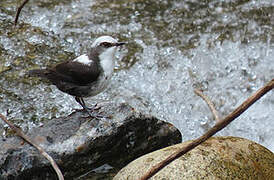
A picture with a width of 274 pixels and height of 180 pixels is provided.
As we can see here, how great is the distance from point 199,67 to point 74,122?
10.2 ft

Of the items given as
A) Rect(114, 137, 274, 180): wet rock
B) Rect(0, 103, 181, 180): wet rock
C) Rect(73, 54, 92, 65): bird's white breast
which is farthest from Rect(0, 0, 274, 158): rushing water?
Rect(114, 137, 274, 180): wet rock

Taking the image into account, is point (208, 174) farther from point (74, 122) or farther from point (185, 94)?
point (185, 94)

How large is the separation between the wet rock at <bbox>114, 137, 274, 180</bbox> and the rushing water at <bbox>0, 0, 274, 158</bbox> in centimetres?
194

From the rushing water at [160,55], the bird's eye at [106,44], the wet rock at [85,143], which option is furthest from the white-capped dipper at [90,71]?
the rushing water at [160,55]

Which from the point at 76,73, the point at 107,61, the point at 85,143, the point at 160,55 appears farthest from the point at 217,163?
the point at 160,55

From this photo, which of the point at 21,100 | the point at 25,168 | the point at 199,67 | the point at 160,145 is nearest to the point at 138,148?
the point at 160,145

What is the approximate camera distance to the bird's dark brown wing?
172 inches

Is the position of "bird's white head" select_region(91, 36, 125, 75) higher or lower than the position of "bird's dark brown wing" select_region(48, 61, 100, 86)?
higher

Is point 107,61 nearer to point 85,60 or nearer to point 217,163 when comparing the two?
point 85,60

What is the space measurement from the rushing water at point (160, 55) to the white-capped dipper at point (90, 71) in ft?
4.82

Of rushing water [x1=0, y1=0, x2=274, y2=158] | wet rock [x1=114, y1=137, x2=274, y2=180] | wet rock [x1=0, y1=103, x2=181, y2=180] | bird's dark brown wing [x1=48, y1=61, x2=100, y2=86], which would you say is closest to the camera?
wet rock [x1=114, y1=137, x2=274, y2=180]

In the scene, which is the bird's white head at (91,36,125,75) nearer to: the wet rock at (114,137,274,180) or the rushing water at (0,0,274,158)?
the wet rock at (114,137,274,180)

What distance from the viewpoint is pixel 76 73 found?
4430mm

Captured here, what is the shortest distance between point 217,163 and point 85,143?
1.33m
